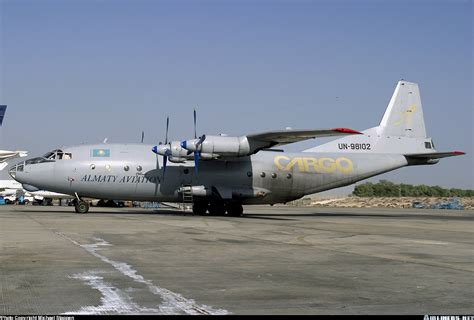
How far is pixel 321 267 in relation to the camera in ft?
39.8

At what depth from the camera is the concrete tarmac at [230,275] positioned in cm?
802

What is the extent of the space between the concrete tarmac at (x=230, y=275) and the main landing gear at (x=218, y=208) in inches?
727

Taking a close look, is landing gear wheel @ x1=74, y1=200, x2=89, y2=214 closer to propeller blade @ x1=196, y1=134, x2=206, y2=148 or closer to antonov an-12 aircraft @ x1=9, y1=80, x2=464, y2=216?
antonov an-12 aircraft @ x1=9, y1=80, x2=464, y2=216

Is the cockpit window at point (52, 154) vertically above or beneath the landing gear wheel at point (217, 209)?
above

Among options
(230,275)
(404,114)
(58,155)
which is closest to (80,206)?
(58,155)

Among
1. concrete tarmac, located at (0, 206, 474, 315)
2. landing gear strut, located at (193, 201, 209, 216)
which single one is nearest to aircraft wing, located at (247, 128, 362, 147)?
landing gear strut, located at (193, 201, 209, 216)

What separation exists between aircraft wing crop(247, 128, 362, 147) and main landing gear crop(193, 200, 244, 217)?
4.91 meters

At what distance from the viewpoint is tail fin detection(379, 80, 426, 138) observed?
4053 cm

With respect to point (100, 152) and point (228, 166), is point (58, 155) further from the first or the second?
point (228, 166)

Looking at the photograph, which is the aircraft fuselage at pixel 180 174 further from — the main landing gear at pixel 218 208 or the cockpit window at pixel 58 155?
the main landing gear at pixel 218 208

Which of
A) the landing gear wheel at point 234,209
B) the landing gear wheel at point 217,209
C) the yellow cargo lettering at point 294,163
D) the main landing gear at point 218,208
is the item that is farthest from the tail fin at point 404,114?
the landing gear wheel at point 217,209

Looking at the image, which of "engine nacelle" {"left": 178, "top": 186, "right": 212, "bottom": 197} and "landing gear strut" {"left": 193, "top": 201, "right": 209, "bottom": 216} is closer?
"engine nacelle" {"left": 178, "top": 186, "right": 212, "bottom": 197}

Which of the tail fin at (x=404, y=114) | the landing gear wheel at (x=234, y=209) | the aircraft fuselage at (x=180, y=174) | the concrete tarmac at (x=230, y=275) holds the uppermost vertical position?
the tail fin at (x=404, y=114)

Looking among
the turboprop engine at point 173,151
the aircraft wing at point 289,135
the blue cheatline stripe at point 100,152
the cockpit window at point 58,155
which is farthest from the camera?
the blue cheatline stripe at point 100,152
